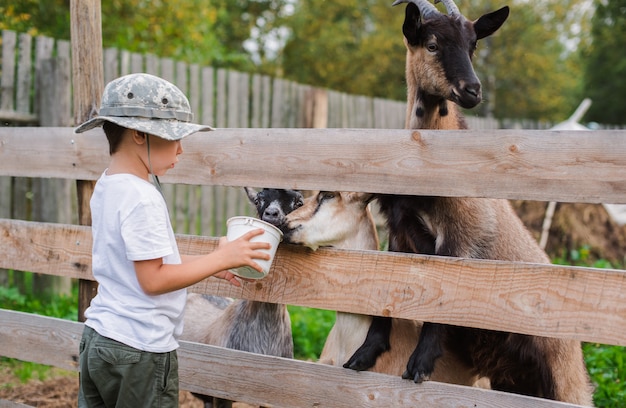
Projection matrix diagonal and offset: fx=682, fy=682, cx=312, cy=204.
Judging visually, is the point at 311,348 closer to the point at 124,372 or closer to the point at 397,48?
the point at 124,372

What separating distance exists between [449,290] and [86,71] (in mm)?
2323

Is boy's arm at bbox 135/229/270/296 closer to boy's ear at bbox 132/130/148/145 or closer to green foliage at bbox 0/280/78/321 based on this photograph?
boy's ear at bbox 132/130/148/145

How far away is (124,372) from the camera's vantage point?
2438 mm

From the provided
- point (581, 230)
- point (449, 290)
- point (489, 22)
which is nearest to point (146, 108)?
point (449, 290)

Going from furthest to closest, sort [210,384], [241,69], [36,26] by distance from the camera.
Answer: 1. [241,69]
2. [36,26]
3. [210,384]

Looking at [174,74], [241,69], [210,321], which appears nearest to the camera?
[210,321]

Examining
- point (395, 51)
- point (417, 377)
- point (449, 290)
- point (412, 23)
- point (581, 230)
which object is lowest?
point (581, 230)

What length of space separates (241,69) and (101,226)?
19133 millimetres

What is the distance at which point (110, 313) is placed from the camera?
97.3 inches

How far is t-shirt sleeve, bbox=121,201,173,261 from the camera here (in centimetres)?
231

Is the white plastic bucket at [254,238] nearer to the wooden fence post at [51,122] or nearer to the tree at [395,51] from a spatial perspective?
A: the wooden fence post at [51,122]

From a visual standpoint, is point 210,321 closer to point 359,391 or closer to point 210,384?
point 210,384

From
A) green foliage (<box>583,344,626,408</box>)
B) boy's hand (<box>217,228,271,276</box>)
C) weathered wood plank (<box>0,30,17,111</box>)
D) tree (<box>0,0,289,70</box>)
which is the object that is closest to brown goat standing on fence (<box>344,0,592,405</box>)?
green foliage (<box>583,344,626,408</box>)

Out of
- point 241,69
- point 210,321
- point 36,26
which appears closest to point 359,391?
point 210,321
